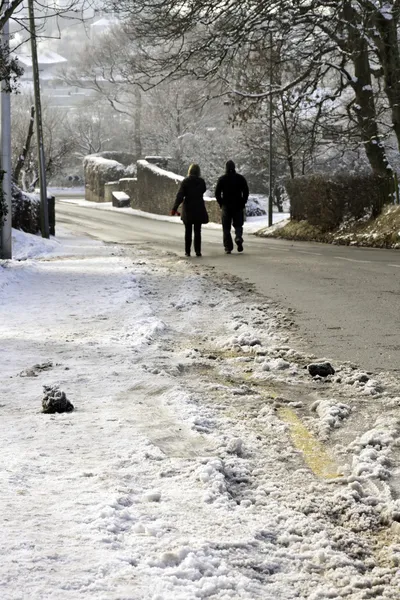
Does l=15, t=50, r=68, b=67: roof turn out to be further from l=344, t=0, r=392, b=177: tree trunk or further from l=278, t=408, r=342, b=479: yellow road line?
l=278, t=408, r=342, b=479: yellow road line

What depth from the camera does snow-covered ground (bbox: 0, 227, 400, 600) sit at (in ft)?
9.55

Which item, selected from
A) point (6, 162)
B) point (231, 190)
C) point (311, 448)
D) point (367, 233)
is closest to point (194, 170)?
point (231, 190)

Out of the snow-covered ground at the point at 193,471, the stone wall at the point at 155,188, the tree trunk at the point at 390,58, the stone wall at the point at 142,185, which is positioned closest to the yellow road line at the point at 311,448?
the snow-covered ground at the point at 193,471

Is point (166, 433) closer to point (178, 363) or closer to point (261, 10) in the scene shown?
point (178, 363)

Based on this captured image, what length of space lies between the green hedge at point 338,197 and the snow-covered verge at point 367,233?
248 mm

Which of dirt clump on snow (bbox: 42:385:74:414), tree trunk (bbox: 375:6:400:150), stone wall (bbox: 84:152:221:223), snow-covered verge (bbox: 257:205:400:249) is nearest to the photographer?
dirt clump on snow (bbox: 42:385:74:414)

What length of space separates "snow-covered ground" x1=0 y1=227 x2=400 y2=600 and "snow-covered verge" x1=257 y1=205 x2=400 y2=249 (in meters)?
11.9

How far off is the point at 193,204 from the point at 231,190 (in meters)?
0.75

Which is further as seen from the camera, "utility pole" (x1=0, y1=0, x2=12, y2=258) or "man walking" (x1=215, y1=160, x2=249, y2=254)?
"man walking" (x1=215, y1=160, x2=249, y2=254)

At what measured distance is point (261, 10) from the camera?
15.9 m

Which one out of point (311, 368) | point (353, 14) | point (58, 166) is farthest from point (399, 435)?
point (58, 166)

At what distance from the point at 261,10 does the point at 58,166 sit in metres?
34.3

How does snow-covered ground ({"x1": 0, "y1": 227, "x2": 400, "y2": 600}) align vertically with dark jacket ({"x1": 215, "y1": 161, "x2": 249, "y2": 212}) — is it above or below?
below

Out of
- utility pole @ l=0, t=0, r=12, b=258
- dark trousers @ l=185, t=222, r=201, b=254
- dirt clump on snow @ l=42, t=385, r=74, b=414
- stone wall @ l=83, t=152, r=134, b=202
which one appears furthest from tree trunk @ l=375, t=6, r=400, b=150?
stone wall @ l=83, t=152, r=134, b=202
